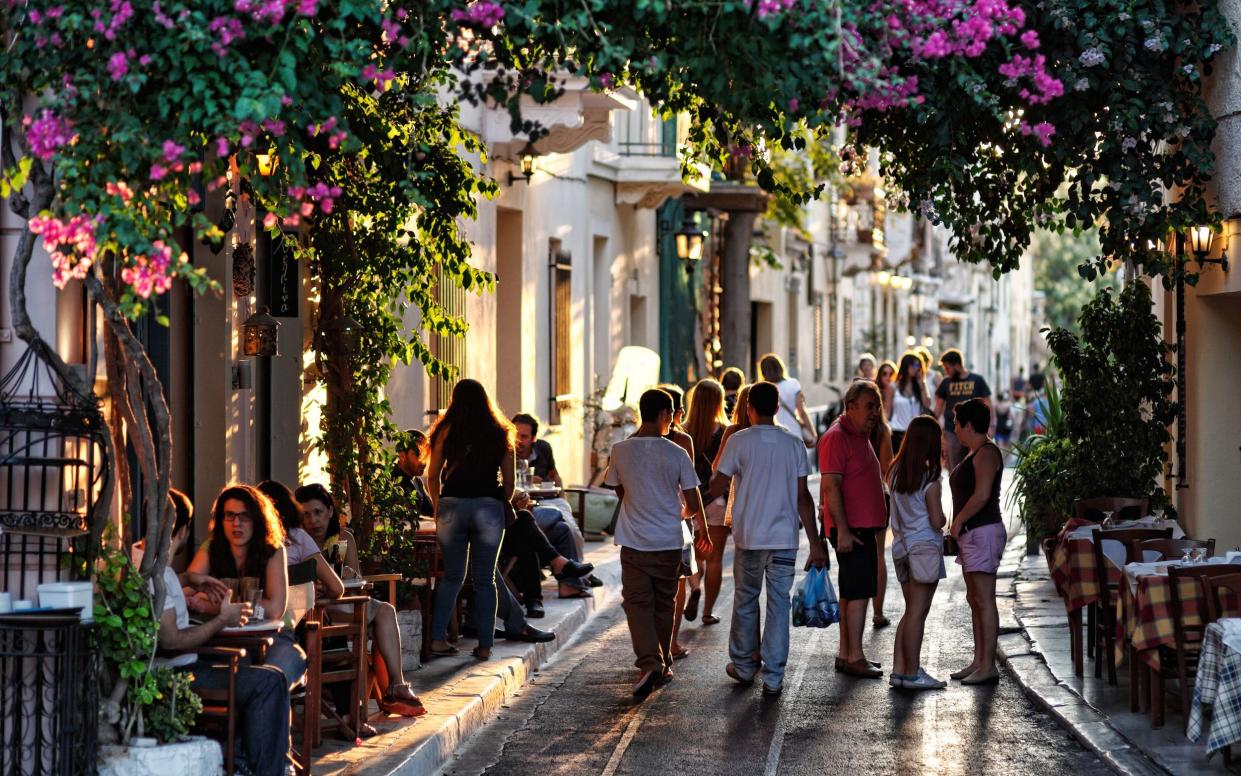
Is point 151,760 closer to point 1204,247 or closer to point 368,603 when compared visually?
point 368,603

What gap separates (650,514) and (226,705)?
4.04 metres

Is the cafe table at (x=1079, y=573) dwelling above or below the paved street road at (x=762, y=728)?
above

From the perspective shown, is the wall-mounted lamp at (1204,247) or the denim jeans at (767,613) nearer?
the denim jeans at (767,613)

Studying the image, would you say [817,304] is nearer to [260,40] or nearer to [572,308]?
[572,308]

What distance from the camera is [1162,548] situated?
11133 millimetres

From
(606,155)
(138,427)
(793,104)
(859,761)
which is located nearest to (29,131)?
(138,427)

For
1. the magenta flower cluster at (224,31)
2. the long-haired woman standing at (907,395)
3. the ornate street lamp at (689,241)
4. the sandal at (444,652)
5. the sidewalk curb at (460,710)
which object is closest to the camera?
the magenta flower cluster at (224,31)

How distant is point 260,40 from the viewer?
22.2ft

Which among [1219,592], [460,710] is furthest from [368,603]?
[1219,592]

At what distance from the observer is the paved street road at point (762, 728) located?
9.37 meters

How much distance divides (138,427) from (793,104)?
9.21 feet

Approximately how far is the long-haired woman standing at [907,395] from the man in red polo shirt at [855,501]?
10.3m

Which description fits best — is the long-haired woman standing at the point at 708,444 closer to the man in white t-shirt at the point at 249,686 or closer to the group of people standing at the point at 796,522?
the group of people standing at the point at 796,522

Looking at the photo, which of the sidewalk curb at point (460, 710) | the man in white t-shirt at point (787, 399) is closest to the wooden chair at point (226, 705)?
the sidewalk curb at point (460, 710)
